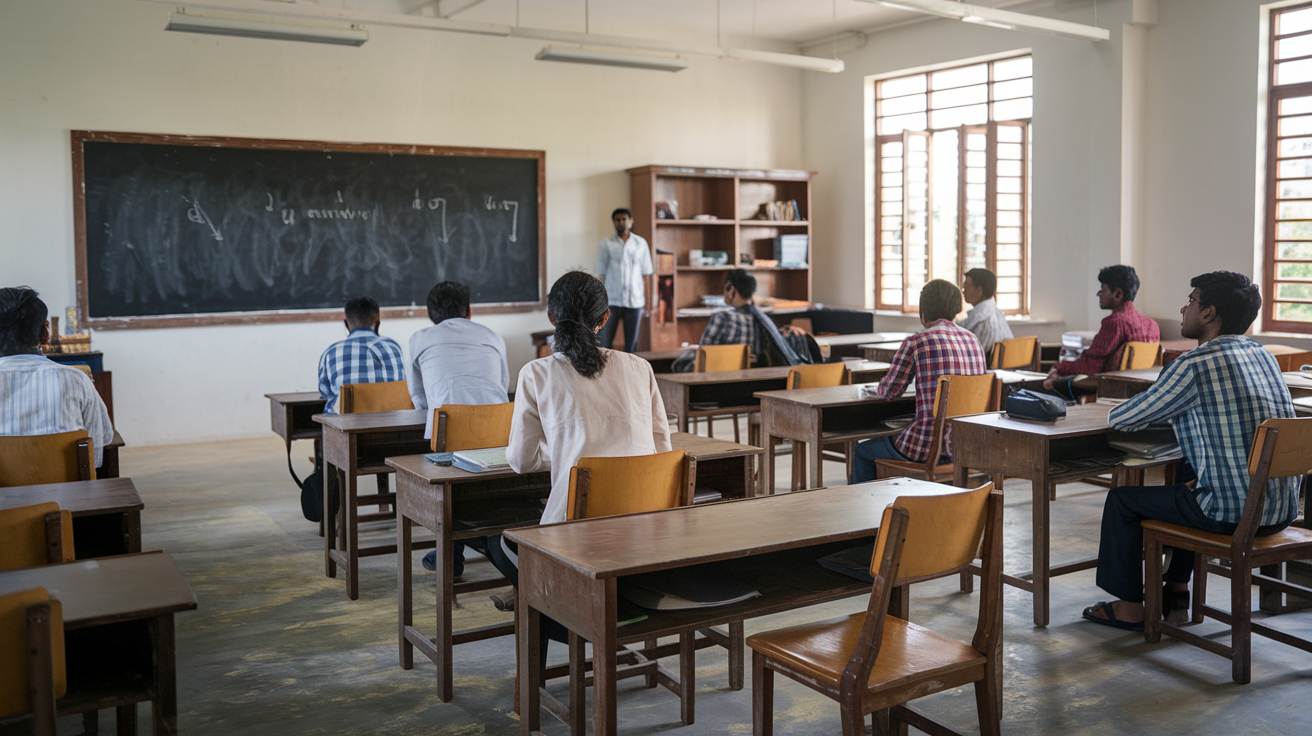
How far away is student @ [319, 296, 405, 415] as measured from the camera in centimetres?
460

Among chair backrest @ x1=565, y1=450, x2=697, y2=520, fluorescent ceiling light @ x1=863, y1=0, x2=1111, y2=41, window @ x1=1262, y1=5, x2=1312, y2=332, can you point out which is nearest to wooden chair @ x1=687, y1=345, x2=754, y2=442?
fluorescent ceiling light @ x1=863, y1=0, x2=1111, y2=41

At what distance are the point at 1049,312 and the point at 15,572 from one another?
745 cm

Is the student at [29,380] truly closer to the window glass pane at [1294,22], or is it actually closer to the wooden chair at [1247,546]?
the wooden chair at [1247,546]

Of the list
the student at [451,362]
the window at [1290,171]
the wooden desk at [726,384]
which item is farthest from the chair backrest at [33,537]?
the window at [1290,171]

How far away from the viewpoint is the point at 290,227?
24.9ft

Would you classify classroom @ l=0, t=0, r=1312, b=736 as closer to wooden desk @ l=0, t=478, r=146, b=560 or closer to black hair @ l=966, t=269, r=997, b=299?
wooden desk @ l=0, t=478, r=146, b=560

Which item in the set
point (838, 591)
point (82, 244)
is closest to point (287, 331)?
point (82, 244)

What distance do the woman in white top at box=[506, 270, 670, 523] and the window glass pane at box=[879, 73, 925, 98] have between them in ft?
23.3

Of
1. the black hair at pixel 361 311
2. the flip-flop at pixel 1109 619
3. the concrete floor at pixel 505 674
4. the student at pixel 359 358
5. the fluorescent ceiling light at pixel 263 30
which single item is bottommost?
the concrete floor at pixel 505 674

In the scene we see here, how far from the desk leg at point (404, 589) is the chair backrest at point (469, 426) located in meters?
0.35

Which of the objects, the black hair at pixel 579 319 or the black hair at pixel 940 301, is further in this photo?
the black hair at pixel 940 301

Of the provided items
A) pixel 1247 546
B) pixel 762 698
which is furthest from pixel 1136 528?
pixel 762 698

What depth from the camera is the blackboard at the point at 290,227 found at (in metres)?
7.04

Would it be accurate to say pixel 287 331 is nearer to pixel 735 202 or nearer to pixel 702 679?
pixel 735 202
